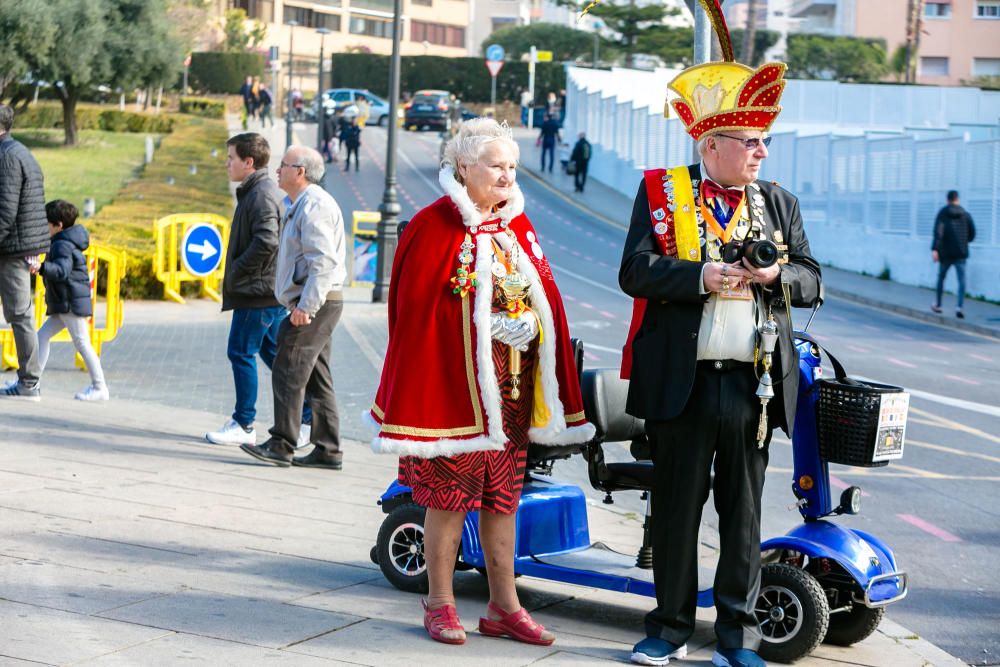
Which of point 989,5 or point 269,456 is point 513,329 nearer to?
point 269,456

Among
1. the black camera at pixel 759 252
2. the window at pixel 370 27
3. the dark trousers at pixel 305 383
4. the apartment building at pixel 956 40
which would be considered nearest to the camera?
the black camera at pixel 759 252

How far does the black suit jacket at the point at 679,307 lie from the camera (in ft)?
15.9

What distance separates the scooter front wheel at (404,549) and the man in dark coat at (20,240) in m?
5.12

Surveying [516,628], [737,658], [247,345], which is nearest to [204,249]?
[247,345]

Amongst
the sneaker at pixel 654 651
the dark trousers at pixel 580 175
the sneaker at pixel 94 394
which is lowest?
the sneaker at pixel 94 394

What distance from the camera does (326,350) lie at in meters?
8.85

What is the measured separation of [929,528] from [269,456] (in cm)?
381

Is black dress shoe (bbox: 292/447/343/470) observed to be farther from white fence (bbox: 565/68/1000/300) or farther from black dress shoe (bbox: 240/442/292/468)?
white fence (bbox: 565/68/1000/300)

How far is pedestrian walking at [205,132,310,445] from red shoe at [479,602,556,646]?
12.8ft

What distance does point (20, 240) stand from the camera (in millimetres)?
10055

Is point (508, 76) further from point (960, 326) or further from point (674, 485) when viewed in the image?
point (674, 485)

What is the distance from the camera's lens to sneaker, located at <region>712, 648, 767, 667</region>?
16.1 ft

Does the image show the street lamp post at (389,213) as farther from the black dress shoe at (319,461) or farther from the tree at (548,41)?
the tree at (548,41)

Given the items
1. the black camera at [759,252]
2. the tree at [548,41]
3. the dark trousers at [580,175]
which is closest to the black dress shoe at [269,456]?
the black camera at [759,252]
